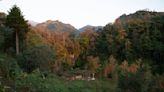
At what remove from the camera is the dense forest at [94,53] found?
18.9 meters

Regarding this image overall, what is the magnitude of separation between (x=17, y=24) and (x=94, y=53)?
1588cm

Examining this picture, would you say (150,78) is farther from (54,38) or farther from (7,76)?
(54,38)

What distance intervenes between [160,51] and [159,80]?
60.1 ft

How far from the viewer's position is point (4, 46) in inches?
933

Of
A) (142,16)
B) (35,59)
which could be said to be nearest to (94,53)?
(35,59)

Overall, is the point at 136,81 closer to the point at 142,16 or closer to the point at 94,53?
the point at 94,53

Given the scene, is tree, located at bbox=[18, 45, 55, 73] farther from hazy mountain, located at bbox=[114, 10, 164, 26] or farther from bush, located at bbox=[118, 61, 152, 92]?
hazy mountain, located at bbox=[114, 10, 164, 26]

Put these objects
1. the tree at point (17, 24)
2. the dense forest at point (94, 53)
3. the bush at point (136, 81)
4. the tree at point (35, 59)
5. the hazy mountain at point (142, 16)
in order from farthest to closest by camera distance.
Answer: the hazy mountain at point (142, 16)
the tree at point (17, 24)
the tree at point (35, 59)
the dense forest at point (94, 53)
the bush at point (136, 81)

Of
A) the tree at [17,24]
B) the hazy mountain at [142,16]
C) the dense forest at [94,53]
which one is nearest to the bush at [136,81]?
the dense forest at [94,53]

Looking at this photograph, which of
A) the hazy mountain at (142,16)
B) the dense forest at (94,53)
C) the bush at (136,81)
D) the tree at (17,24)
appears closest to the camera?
the bush at (136,81)

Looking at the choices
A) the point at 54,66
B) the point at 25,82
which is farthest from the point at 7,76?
the point at 54,66

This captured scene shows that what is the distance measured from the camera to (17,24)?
74.2 ft

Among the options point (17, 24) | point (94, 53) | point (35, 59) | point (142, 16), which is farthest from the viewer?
point (142, 16)

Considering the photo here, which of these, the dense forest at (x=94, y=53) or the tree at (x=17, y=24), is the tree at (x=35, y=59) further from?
the tree at (x=17, y=24)
